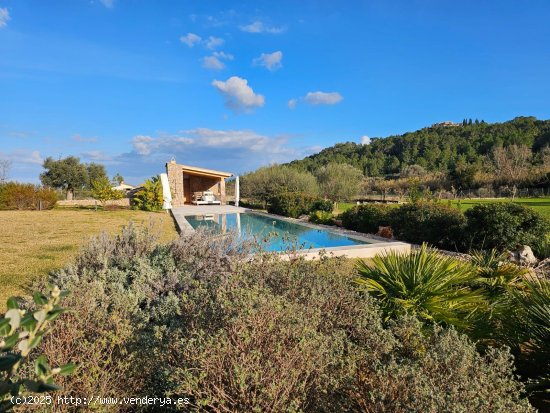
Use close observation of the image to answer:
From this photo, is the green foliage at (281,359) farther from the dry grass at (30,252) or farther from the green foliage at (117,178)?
the green foliage at (117,178)

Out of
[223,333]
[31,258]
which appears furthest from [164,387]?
[31,258]

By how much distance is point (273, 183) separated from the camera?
3216 centimetres

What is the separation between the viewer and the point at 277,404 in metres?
1.71

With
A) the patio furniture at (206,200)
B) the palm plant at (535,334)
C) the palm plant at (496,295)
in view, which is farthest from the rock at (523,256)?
the patio furniture at (206,200)

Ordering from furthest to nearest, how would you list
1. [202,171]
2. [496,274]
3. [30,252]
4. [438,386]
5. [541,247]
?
[202,171], [541,247], [30,252], [496,274], [438,386]

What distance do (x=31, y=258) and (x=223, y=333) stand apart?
7.73 metres

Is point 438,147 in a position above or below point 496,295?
above

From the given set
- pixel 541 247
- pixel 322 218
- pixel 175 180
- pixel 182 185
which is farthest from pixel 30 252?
pixel 182 185

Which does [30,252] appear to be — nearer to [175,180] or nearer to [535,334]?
[535,334]

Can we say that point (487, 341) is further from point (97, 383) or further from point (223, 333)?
point (97, 383)

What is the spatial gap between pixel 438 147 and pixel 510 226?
6550 cm

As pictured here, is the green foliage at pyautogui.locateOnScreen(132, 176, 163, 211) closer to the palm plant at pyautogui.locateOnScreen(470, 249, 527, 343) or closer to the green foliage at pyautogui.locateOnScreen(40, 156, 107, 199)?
the green foliage at pyautogui.locateOnScreen(40, 156, 107, 199)

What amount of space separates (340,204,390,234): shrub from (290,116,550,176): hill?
4252cm

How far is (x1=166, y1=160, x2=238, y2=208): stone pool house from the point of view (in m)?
28.1
